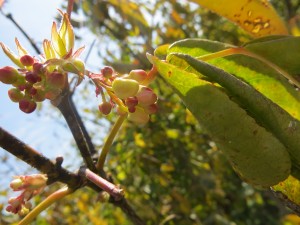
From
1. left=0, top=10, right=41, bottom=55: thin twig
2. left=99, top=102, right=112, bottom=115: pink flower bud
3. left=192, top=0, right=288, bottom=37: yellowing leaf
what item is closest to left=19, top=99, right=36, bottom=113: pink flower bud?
left=99, top=102, right=112, bottom=115: pink flower bud

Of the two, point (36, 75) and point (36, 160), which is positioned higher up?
point (36, 75)

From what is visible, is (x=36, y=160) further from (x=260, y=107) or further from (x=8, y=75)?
(x=260, y=107)

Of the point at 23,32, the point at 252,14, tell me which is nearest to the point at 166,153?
the point at 23,32

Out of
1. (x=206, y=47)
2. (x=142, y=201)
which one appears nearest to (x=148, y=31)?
(x=142, y=201)

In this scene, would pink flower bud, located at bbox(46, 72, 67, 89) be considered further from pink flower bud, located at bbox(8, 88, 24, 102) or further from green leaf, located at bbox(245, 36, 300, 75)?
green leaf, located at bbox(245, 36, 300, 75)

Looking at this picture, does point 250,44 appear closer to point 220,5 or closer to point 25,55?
point 220,5

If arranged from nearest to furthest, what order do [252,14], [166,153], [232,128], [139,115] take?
[232,128]
[139,115]
[252,14]
[166,153]

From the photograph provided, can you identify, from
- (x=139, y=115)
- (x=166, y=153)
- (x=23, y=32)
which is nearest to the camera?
(x=139, y=115)
